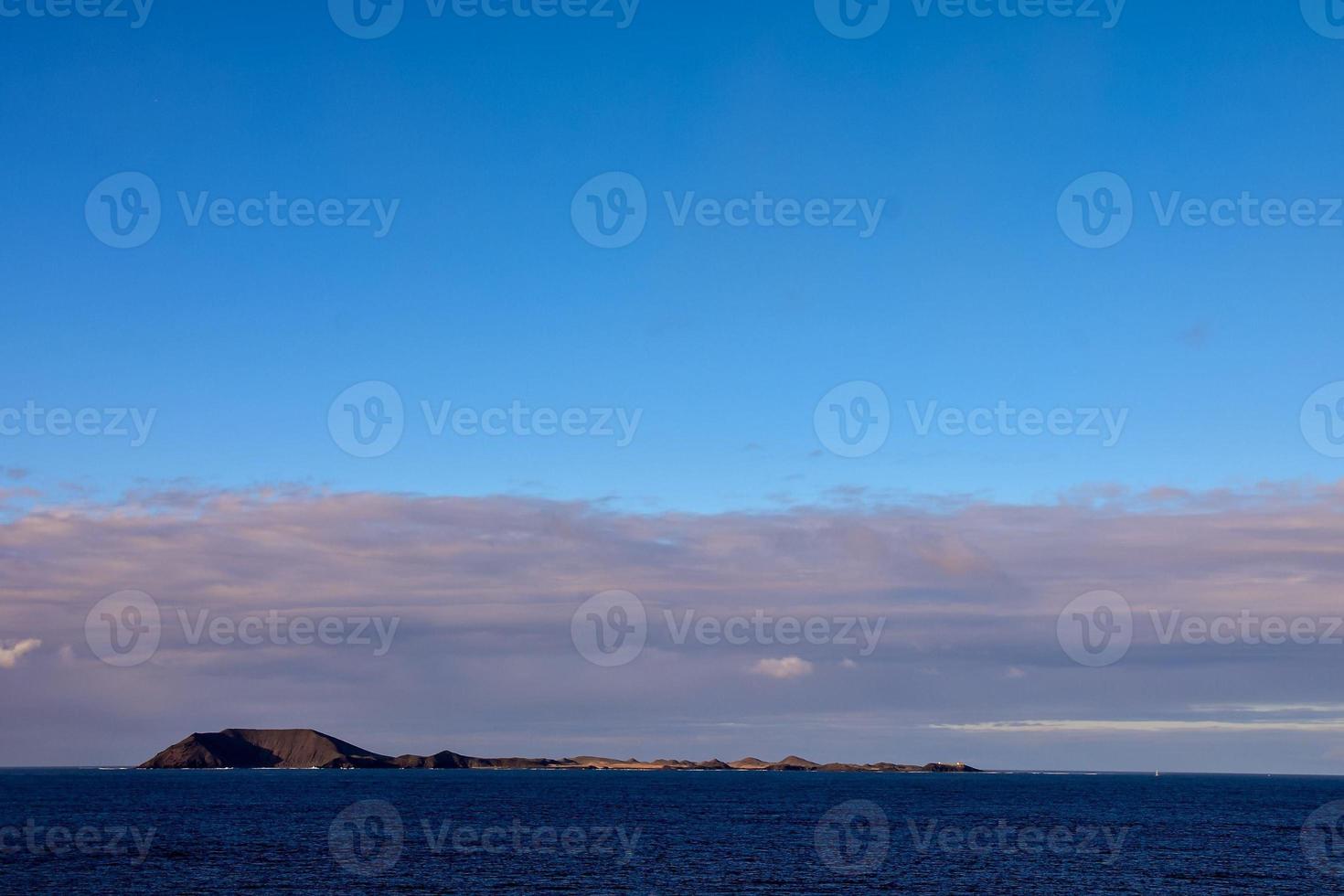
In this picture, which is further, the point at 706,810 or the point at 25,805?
the point at 25,805

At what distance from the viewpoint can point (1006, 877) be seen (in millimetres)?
77438

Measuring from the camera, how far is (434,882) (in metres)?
71.6

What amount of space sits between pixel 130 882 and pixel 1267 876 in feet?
257

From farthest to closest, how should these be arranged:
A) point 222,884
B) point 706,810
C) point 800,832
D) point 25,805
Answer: point 25,805, point 706,810, point 800,832, point 222,884

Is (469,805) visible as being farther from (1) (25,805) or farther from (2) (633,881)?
(2) (633,881)

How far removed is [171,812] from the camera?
481 ft

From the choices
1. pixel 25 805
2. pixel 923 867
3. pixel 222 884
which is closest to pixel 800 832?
pixel 923 867

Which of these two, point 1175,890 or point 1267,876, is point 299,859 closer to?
point 1175,890

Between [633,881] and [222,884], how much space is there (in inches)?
1023

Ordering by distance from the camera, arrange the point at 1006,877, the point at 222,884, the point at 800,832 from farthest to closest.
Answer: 1. the point at 800,832
2. the point at 1006,877
3. the point at 222,884

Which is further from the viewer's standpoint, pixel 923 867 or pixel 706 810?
pixel 706 810

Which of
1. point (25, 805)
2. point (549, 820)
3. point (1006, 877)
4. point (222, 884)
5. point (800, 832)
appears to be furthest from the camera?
point (25, 805)

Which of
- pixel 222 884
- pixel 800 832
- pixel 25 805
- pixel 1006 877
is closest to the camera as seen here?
pixel 222 884

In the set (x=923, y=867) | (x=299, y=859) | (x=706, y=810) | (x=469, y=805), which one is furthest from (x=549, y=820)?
(x=923, y=867)
